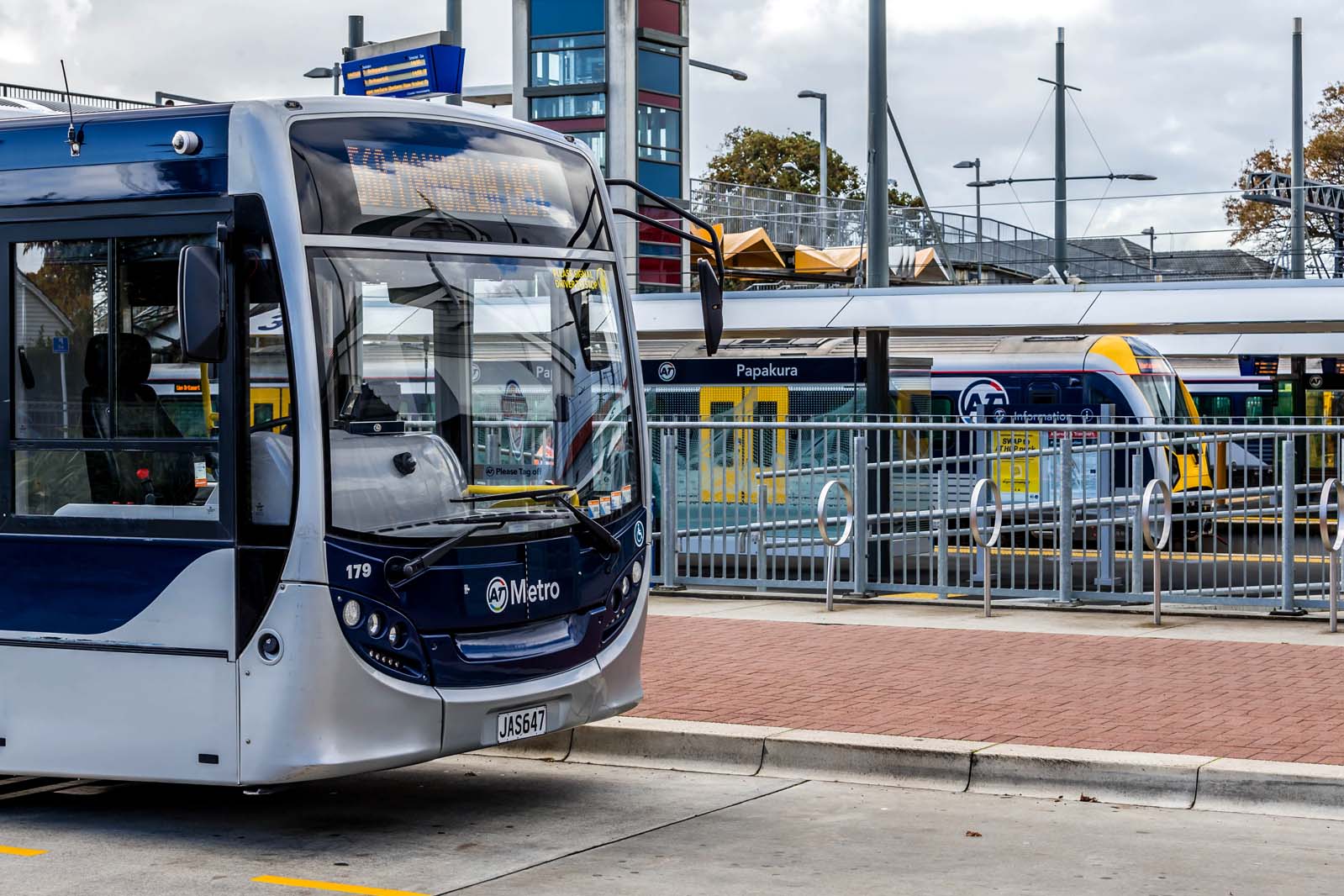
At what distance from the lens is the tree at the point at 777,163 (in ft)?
236

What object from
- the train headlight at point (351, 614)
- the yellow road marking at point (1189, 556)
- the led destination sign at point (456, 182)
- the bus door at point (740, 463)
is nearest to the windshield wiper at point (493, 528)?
the train headlight at point (351, 614)

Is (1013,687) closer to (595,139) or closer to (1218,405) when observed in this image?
(595,139)

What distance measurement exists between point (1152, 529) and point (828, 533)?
2.67 meters

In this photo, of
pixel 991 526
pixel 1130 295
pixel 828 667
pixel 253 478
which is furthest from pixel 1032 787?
pixel 1130 295

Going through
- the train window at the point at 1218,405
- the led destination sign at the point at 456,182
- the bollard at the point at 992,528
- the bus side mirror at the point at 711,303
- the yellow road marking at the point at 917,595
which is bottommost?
the yellow road marking at the point at 917,595

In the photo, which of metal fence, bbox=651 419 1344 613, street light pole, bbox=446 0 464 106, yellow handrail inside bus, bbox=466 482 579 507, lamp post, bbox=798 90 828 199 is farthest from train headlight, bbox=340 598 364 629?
lamp post, bbox=798 90 828 199

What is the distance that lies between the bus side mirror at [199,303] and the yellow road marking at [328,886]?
6.41 feet

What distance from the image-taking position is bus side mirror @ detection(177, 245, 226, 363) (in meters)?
6.86

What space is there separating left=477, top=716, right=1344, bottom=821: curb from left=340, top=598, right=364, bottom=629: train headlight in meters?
2.38

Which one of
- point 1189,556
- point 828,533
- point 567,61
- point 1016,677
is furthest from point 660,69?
point 1016,677

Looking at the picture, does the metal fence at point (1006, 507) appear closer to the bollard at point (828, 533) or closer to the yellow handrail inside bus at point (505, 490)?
the bollard at point (828, 533)

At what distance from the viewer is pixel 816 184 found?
70.8 m

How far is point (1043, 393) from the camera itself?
25.0m

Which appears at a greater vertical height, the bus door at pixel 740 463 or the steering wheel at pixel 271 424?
the steering wheel at pixel 271 424
